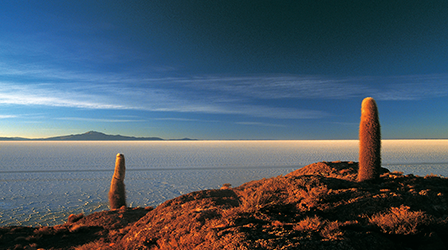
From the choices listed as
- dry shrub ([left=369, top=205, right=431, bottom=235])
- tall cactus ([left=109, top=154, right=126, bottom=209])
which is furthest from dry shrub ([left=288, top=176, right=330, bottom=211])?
tall cactus ([left=109, top=154, right=126, bottom=209])

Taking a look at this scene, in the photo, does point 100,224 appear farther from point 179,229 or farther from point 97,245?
point 179,229

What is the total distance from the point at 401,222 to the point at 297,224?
2.03 m

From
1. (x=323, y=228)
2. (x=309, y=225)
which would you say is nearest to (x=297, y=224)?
(x=309, y=225)

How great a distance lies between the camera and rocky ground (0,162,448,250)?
4.36 meters

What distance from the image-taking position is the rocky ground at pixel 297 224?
4355 mm

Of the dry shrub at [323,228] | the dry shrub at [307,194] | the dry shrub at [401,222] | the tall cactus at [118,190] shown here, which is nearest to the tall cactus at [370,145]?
the dry shrub at [307,194]

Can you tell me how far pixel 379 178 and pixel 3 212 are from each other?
18.3 meters

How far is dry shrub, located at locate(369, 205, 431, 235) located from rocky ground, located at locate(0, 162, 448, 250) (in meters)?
0.02

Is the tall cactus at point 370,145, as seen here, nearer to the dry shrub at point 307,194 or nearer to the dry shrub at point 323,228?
the dry shrub at point 307,194

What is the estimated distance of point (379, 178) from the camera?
934 cm

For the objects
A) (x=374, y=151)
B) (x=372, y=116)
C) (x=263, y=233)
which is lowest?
(x=263, y=233)

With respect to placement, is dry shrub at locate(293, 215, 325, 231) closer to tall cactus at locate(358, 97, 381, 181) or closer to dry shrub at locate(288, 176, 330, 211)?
dry shrub at locate(288, 176, 330, 211)

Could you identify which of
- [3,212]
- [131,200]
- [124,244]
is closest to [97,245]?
[124,244]

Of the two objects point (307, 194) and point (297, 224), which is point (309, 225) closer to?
point (297, 224)
